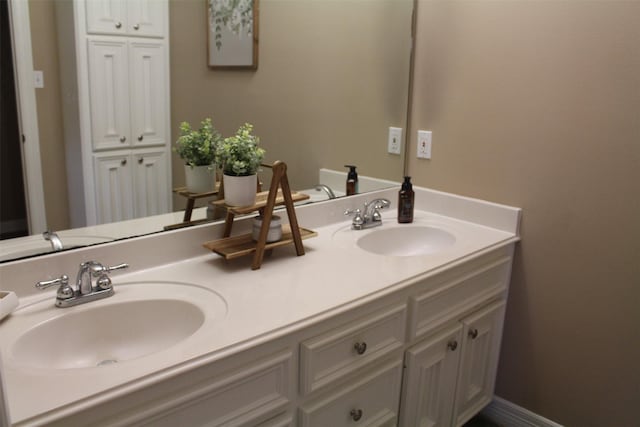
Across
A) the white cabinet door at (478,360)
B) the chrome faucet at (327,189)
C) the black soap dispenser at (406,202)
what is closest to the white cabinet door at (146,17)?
the chrome faucet at (327,189)

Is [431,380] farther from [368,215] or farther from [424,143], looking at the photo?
[424,143]

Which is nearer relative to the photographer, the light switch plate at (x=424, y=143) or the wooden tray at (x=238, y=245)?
the wooden tray at (x=238, y=245)

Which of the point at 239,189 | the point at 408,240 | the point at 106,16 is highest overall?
the point at 106,16

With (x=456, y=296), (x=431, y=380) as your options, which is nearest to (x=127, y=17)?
(x=456, y=296)

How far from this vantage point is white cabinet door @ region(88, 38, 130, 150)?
1369 mm

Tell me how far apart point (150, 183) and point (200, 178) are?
0.15m

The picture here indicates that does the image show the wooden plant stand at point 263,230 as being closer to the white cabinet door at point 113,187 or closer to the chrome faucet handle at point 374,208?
the white cabinet door at point 113,187

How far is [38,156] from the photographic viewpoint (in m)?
1.33

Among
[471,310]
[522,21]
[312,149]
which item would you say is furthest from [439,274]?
[522,21]

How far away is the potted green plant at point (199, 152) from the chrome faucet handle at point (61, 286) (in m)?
0.47

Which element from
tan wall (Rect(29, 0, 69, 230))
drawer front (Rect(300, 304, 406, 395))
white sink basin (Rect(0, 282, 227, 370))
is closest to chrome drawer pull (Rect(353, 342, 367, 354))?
drawer front (Rect(300, 304, 406, 395))

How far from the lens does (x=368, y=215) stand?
204cm

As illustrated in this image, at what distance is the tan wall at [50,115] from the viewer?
4.19 ft

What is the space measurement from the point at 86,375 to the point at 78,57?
2.63 feet
